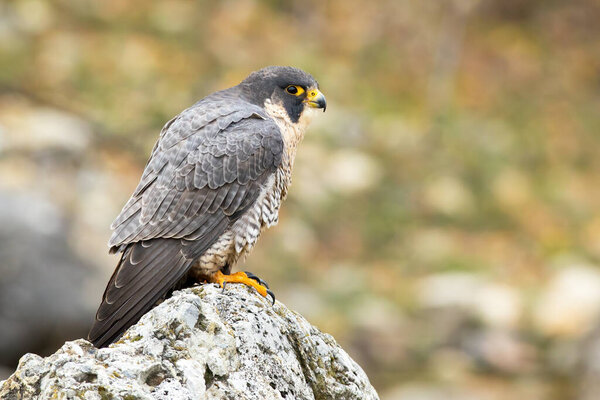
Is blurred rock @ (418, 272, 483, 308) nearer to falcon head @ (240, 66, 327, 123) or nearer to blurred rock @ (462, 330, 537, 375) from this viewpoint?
blurred rock @ (462, 330, 537, 375)

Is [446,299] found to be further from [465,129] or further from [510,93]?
[510,93]

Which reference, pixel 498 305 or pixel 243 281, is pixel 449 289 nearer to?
pixel 498 305

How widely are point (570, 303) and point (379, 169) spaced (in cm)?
378

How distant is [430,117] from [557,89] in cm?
315

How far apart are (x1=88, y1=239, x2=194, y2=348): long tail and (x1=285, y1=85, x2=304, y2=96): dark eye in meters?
1.33

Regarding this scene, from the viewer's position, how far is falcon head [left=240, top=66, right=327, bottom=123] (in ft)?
17.4

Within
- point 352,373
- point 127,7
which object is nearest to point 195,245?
point 352,373

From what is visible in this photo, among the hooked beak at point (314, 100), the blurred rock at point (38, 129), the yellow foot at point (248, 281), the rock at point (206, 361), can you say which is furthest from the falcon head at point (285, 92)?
the blurred rock at point (38, 129)

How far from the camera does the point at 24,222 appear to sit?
9117 millimetres

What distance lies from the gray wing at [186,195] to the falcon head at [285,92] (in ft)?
0.89

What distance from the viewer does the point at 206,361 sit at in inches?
126

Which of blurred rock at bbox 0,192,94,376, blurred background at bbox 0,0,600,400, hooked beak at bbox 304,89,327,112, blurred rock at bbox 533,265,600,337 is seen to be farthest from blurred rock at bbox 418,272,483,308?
hooked beak at bbox 304,89,327,112

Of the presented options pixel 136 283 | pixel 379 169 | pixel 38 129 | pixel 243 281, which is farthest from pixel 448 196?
pixel 136 283

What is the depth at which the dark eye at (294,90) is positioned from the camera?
5332 mm
